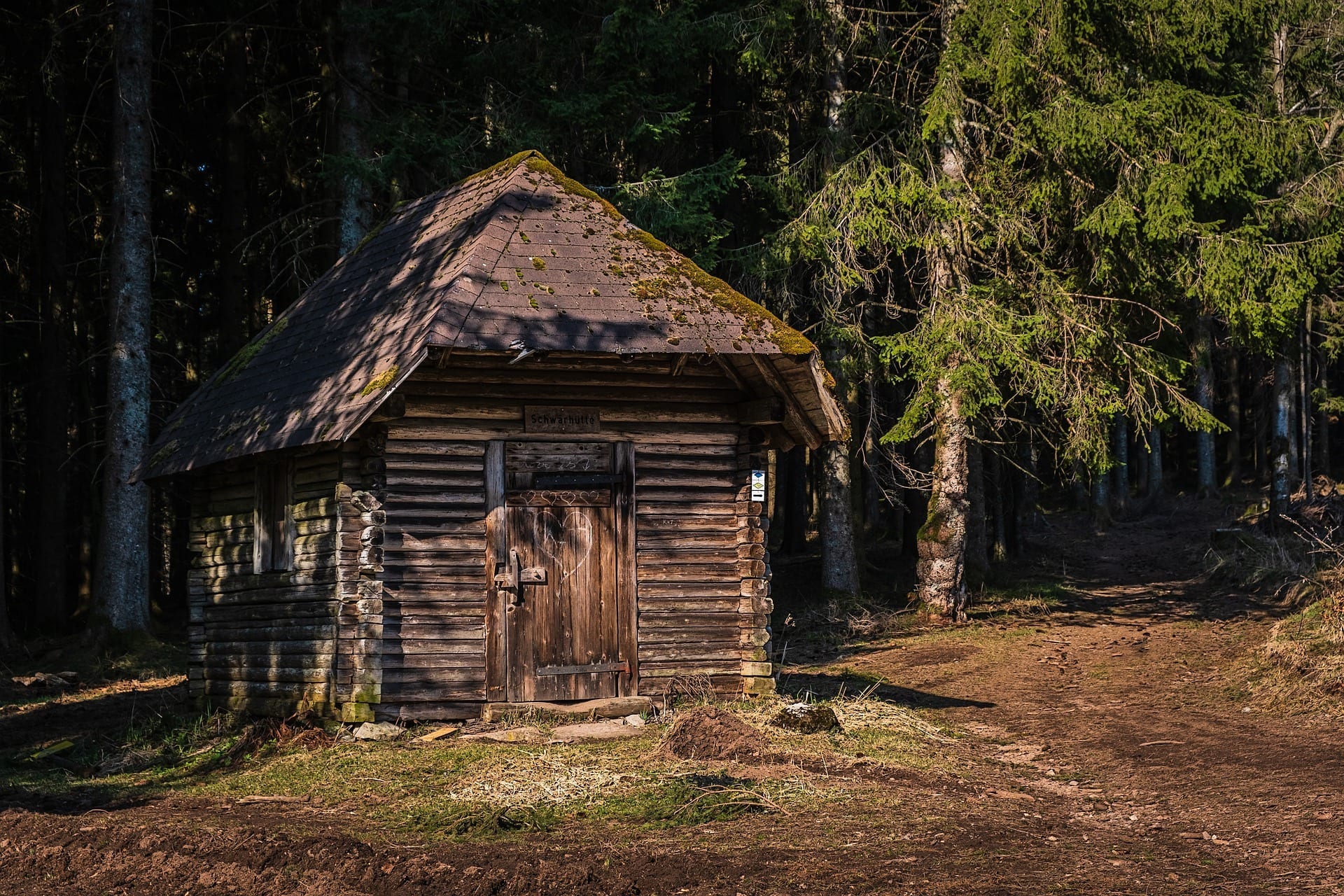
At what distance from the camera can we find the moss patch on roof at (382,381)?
11547mm

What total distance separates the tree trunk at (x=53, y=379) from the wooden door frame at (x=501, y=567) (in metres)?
13.5

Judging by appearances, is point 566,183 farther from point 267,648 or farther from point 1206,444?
point 1206,444

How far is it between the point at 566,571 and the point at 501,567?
0.68m

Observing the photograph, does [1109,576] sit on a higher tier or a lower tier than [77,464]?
lower

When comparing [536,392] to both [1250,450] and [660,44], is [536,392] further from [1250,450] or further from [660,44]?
[1250,450]

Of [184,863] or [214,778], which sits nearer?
[184,863]

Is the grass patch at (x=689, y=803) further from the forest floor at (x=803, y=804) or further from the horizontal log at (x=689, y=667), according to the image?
the horizontal log at (x=689, y=667)

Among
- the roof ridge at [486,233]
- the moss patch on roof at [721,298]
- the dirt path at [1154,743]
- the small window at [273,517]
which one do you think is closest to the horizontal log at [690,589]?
the moss patch on roof at [721,298]

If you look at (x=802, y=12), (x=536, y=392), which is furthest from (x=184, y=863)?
(x=802, y=12)

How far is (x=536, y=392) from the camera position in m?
13.0

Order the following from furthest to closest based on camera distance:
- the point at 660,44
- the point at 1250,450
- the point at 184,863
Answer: the point at 1250,450 < the point at 660,44 < the point at 184,863

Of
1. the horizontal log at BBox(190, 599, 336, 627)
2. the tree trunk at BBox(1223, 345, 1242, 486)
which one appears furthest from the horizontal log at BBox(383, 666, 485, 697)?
the tree trunk at BBox(1223, 345, 1242, 486)

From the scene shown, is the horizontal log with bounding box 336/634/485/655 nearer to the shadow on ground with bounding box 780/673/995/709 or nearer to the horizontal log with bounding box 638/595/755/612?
the horizontal log with bounding box 638/595/755/612

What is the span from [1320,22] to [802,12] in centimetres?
1223
